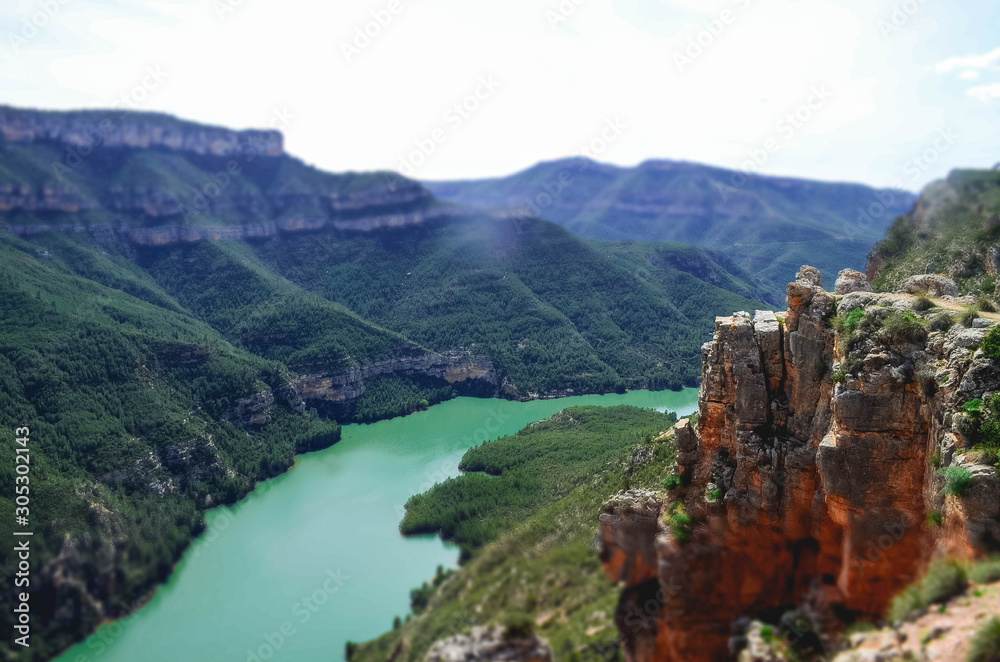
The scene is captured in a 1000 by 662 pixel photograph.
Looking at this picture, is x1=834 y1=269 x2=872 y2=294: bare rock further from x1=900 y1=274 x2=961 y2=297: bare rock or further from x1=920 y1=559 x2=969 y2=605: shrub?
x1=920 y1=559 x2=969 y2=605: shrub

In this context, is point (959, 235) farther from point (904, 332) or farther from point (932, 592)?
point (932, 592)

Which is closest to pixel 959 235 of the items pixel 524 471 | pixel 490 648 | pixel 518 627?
pixel 524 471

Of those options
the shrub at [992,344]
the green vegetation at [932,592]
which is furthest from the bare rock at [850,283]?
the green vegetation at [932,592]

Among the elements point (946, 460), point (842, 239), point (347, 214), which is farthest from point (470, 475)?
point (842, 239)

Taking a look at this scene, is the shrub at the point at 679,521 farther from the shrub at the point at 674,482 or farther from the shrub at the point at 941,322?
the shrub at the point at 941,322

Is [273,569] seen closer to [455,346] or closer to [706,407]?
[706,407]

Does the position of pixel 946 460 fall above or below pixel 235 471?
above

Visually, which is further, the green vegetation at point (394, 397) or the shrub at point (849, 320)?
the green vegetation at point (394, 397)

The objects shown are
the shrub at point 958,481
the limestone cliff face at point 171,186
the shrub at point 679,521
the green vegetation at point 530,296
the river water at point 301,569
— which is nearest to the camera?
the shrub at point 958,481
